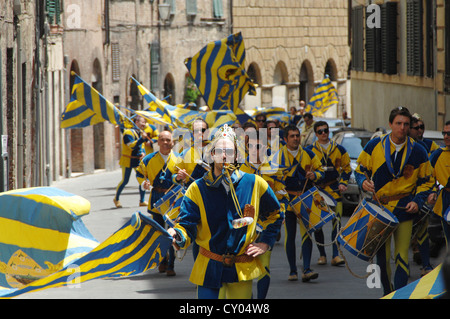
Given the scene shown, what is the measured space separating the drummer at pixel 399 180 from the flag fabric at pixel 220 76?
33.2 ft

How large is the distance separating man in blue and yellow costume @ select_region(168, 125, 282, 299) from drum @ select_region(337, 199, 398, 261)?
7.51 ft

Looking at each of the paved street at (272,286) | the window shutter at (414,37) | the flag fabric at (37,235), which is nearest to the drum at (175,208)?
the paved street at (272,286)

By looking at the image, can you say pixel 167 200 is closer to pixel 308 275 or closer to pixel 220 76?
pixel 308 275

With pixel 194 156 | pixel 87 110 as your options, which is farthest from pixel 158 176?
pixel 87 110

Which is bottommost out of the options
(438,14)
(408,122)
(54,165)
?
(54,165)

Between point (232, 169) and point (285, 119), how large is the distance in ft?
60.6

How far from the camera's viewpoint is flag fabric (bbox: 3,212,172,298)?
23.2ft

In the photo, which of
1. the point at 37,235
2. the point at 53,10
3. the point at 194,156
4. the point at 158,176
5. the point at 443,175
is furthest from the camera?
the point at 53,10

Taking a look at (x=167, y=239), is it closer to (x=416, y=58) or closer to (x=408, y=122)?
(x=408, y=122)

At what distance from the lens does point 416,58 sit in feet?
81.8

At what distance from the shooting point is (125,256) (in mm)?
7285

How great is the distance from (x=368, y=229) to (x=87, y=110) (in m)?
12.1
